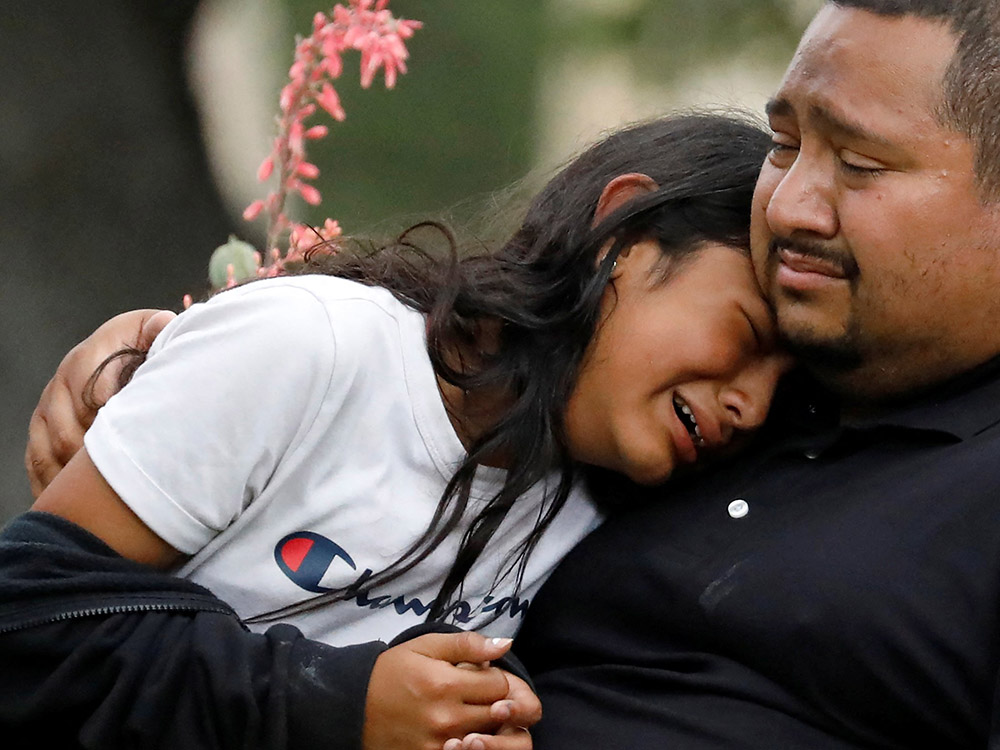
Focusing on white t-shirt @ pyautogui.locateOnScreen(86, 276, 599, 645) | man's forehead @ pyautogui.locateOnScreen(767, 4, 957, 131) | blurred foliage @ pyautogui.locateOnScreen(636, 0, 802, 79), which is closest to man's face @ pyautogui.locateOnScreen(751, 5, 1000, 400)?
man's forehead @ pyautogui.locateOnScreen(767, 4, 957, 131)

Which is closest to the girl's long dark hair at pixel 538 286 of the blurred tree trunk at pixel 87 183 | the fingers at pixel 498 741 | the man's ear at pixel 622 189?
the man's ear at pixel 622 189

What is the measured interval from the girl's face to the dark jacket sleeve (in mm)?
460

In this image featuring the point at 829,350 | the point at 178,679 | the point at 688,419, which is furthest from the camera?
the point at 688,419

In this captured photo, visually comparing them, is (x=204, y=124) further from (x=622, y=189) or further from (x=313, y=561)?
(x=313, y=561)

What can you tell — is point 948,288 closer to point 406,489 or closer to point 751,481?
point 751,481

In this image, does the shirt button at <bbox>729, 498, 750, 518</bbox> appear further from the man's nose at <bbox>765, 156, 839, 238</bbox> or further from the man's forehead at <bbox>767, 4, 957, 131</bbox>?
the man's forehead at <bbox>767, 4, 957, 131</bbox>

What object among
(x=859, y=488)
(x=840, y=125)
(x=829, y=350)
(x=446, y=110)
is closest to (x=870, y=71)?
(x=840, y=125)

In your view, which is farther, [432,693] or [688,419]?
[688,419]

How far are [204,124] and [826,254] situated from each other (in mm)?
2505

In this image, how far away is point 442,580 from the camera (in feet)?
5.69

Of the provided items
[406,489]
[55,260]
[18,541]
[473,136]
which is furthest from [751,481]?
Answer: [55,260]

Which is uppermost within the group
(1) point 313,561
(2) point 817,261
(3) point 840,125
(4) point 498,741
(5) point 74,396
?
(3) point 840,125

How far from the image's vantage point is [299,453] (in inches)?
63.8

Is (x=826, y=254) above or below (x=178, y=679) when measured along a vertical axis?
above
